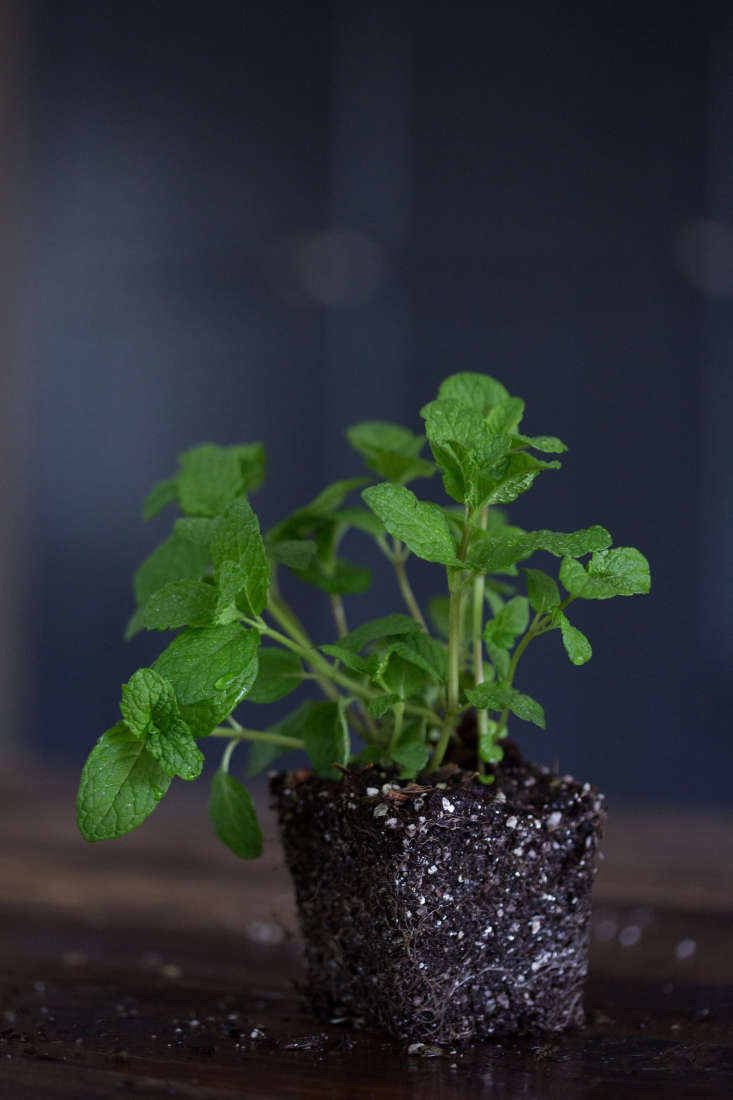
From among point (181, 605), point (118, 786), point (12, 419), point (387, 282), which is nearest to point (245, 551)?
point (181, 605)

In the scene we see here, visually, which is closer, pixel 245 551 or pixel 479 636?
pixel 245 551

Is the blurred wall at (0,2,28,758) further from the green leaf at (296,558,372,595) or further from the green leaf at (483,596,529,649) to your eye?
the green leaf at (483,596,529,649)

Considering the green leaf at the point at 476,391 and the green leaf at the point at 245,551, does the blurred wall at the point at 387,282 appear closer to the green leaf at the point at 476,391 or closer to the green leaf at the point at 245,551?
the green leaf at the point at 476,391

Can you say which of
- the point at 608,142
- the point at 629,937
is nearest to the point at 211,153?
the point at 608,142

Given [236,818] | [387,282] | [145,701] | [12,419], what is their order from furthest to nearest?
[12,419] → [387,282] → [236,818] → [145,701]

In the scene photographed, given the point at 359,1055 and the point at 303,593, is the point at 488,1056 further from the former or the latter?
the point at 303,593

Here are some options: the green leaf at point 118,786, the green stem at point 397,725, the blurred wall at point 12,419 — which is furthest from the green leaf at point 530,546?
the blurred wall at point 12,419

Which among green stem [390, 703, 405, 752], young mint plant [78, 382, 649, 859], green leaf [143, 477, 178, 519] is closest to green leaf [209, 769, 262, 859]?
young mint plant [78, 382, 649, 859]

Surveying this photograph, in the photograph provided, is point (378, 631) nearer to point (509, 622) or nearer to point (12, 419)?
point (509, 622)
